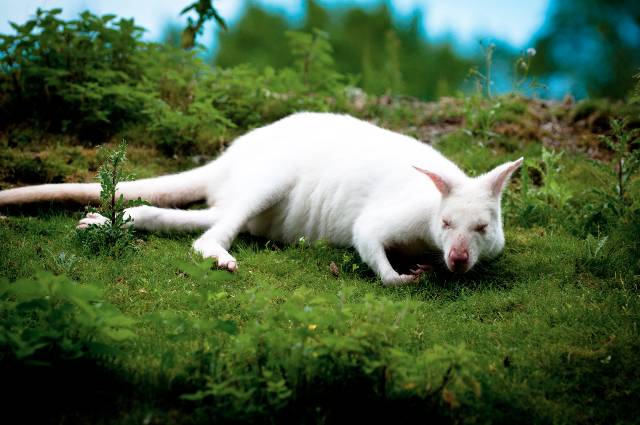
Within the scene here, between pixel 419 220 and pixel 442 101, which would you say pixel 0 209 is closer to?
pixel 419 220

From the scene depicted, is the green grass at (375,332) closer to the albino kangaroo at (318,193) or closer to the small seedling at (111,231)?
the small seedling at (111,231)

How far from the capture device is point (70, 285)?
2729 mm

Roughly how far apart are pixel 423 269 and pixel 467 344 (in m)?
1.19

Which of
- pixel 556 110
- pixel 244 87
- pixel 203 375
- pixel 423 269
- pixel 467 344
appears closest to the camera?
pixel 203 375

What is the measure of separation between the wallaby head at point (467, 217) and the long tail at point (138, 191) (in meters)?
2.48

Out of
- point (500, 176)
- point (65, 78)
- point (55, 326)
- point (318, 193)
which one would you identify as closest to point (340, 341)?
point (55, 326)

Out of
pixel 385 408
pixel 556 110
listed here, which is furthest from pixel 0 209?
pixel 556 110

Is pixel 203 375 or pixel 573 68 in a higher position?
pixel 573 68

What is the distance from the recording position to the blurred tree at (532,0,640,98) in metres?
14.9

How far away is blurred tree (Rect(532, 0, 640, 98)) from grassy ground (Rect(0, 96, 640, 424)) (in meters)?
11.3

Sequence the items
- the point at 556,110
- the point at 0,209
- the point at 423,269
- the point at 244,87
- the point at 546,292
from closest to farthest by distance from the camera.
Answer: the point at 546,292
the point at 423,269
the point at 0,209
the point at 244,87
the point at 556,110

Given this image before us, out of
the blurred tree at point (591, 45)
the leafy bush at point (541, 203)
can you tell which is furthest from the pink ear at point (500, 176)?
the blurred tree at point (591, 45)

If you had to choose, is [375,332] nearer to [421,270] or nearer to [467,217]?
[467,217]

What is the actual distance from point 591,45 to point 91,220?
52.7 ft
